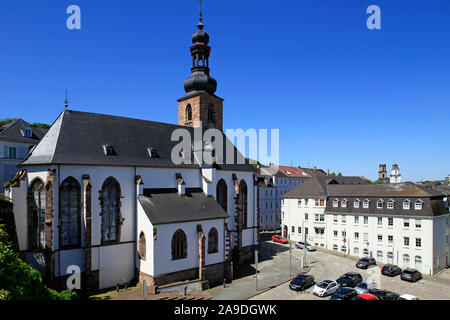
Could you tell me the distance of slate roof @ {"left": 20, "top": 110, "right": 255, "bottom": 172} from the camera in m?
24.2

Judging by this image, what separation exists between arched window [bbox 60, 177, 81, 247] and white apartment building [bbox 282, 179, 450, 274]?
1331 inches

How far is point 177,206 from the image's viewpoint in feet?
88.3

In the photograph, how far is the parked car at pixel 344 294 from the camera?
73.3 feet

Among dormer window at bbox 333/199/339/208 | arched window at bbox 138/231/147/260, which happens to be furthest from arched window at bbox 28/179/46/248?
dormer window at bbox 333/199/339/208

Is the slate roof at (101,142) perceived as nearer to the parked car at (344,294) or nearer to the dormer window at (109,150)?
the dormer window at (109,150)

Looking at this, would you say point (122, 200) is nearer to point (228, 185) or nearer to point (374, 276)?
point (228, 185)

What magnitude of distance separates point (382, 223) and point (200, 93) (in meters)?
29.2

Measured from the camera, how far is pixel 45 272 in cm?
2195

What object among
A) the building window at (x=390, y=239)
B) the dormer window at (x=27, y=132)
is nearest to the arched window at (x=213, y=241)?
the building window at (x=390, y=239)

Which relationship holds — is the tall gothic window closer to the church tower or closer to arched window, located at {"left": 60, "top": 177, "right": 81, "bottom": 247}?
the church tower

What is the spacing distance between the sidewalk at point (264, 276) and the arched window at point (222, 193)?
7.61 metres
